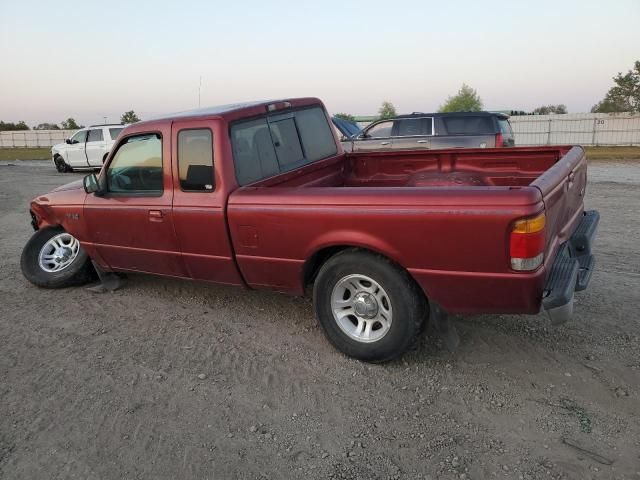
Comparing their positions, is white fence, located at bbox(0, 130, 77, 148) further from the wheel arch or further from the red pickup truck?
the wheel arch

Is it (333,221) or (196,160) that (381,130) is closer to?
(196,160)

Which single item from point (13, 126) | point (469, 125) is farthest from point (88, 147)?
point (13, 126)

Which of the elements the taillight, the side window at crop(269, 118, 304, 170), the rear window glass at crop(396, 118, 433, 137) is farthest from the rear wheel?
the taillight

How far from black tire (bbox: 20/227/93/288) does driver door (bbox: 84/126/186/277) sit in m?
0.66

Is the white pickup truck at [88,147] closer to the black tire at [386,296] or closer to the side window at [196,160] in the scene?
the side window at [196,160]

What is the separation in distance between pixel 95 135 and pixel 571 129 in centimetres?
→ 2696

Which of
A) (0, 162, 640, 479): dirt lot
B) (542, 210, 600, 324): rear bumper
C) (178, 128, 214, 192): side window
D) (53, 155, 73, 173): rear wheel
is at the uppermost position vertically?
(178, 128, 214, 192): side window

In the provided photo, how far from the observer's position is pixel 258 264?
3.92 metres

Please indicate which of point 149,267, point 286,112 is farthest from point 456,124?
point 149,267

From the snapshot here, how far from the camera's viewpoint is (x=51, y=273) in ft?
18.4

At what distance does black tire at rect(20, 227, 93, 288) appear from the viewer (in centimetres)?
554

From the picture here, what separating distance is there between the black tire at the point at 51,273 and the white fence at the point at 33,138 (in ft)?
145

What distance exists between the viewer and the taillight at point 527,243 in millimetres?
2832

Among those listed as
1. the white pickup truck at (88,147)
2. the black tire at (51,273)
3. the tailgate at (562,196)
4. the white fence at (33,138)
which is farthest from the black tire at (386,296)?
the white fence at (33,138)
